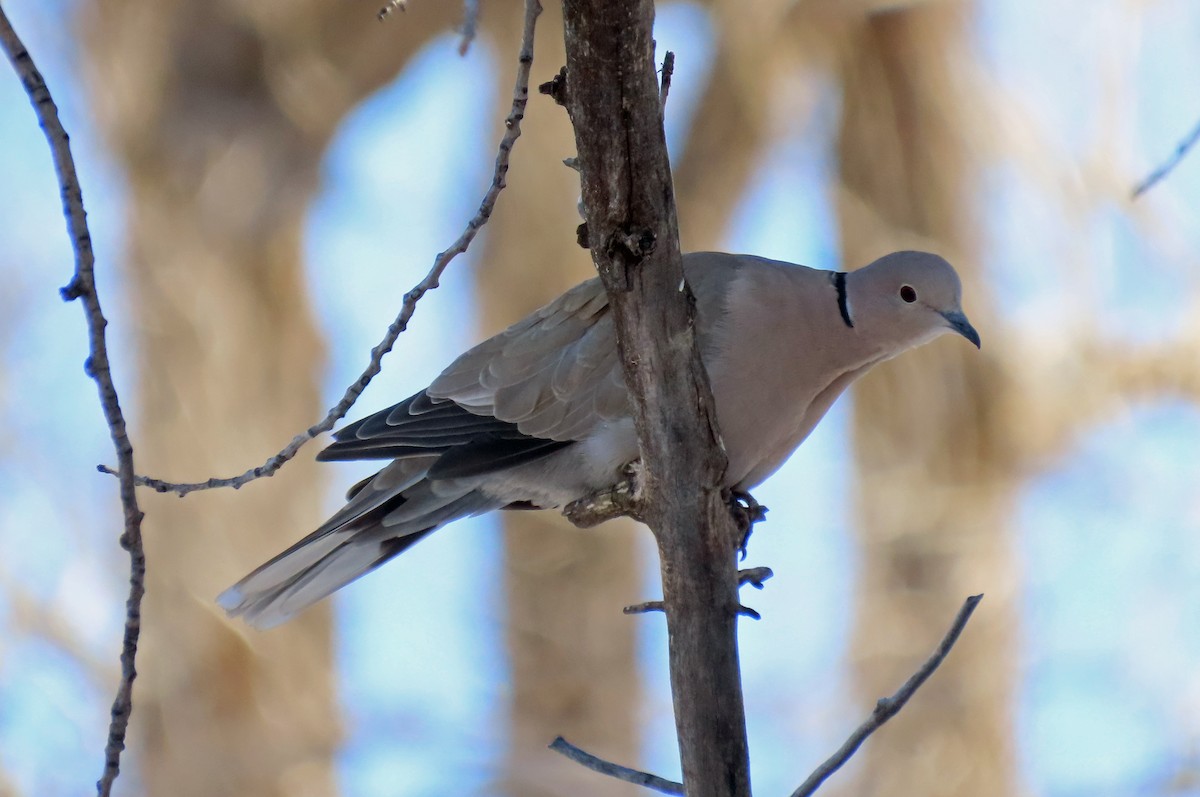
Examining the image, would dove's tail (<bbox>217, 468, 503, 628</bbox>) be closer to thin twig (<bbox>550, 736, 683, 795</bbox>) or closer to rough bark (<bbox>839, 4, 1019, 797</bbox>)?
thin twig (<bbox>550, 736, 683, 795</bbox>)

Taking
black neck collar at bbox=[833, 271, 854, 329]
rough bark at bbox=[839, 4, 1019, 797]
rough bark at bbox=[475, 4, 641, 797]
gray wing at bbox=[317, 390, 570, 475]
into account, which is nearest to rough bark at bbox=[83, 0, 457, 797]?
rough bark at bbox=[475, 4, 641, 797]

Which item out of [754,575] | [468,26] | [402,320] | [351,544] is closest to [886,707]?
[754,575]

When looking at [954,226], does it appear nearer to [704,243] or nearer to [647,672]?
[704,243]

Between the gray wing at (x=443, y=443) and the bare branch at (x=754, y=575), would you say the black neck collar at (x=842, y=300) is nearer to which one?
the gray wing at (x=443, y=443)

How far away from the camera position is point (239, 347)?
536cm

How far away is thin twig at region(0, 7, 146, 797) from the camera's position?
1.22 m

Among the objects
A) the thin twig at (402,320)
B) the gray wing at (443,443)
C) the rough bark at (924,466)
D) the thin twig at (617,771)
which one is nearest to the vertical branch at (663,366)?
the thin twig at (617,771)

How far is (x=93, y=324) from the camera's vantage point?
1277 millimetres

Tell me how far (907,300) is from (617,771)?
4.40ft

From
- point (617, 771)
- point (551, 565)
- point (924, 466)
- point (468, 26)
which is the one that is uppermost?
point (924, 466)

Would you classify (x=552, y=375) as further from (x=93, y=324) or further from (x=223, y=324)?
(x=223, y=324)

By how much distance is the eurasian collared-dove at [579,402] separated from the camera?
96.7 inches

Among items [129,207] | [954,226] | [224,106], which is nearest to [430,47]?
[224,106]

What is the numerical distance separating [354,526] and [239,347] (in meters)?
2.91
